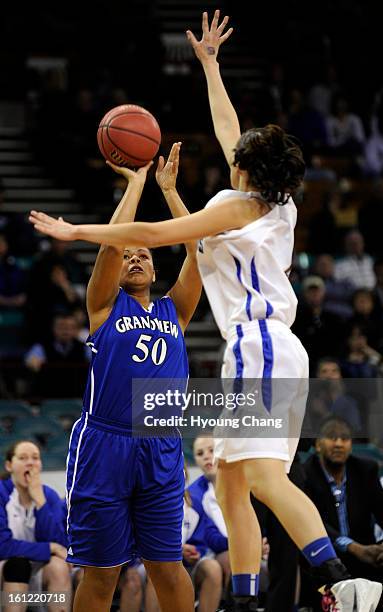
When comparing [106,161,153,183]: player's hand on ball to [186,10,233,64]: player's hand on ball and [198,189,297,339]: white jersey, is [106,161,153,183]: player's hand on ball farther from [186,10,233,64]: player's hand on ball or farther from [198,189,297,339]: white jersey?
[186,10,233,64]: player's hand on ball

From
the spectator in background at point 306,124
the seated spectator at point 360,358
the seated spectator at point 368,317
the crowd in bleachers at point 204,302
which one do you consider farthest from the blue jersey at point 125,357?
the spectator in background at point 306,124

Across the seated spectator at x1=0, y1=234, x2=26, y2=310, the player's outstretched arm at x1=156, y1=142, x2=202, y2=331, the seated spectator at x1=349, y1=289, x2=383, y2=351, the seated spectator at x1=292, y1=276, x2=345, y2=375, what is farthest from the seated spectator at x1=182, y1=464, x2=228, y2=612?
the seated spectator at x1=0, y1=234, x2=26, y2=310

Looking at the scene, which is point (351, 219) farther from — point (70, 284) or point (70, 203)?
point (70, 284)

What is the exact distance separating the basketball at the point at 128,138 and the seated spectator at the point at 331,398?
4.36 meters

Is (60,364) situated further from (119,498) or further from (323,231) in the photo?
(119,498)

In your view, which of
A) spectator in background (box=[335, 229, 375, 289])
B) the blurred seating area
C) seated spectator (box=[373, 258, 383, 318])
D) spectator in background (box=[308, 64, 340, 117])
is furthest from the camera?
spectator in background (box=[308, 64, 340, 117])

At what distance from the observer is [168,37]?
1714 cm

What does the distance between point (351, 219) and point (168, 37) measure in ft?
14.5

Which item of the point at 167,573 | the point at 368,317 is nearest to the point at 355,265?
the point at 368,317

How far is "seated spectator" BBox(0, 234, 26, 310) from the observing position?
11773 mm

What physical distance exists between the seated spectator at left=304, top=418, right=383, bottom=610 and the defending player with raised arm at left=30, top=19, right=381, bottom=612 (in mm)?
2325

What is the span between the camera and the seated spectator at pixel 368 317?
11.5 m

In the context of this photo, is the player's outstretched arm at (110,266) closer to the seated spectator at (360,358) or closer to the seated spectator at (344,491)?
the seated spectator at (344,491)

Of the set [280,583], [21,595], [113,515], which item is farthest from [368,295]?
[113,515]
